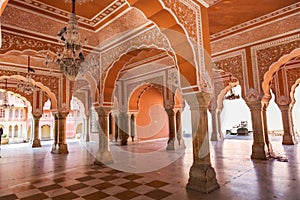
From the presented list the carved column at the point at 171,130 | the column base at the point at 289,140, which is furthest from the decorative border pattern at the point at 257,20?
the column base at the point at 289,140

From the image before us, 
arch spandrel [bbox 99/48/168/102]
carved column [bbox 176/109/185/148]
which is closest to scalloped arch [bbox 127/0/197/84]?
arch spandrel [bbox 99/48/168/102]

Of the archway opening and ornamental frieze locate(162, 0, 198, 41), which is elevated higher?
ornamental frieze locate(162, 0, 198, 41)

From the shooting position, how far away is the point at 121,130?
37.8 feet

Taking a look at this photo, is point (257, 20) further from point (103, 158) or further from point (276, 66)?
point (103, 158)

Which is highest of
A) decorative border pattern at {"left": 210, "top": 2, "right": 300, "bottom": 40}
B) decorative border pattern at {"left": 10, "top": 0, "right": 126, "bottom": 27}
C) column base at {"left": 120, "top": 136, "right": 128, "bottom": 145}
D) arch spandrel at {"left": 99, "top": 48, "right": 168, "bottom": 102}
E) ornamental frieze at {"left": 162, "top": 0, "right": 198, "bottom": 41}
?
decorative border pattern at {"left": 10, "top": 0, "right": 126, "bottom": 27}

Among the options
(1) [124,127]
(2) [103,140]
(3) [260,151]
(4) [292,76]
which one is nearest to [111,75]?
(2) [103,140]

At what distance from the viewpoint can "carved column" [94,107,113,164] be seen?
5992mm

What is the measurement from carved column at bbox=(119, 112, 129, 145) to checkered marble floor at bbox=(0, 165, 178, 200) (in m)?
6.17

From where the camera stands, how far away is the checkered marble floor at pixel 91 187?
3521mm

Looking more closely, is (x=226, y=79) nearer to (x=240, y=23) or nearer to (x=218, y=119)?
(x=218, y=119)

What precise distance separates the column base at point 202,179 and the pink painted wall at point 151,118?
27.0 feet

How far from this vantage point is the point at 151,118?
12836mm

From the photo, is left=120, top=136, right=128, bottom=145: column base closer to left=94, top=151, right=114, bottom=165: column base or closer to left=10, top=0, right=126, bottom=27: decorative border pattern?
left=94, top=151, right=114, bottom=165: column base

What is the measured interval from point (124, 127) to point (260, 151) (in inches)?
282
